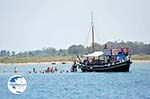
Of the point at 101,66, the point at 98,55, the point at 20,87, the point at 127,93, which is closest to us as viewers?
the point at 20,87

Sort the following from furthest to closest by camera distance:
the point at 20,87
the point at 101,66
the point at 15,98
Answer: the point at 101,66 < the point at 15,98 < the point at 20,87

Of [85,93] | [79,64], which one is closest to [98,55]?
[79,64]

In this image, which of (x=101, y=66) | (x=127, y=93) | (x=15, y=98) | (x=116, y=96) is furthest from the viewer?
(x=101, y=66)

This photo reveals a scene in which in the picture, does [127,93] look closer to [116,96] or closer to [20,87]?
[116,96]

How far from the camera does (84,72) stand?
110m

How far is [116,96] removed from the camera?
54844 millimetres

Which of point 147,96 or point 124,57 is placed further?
point 124,57

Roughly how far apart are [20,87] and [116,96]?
74.5 ft

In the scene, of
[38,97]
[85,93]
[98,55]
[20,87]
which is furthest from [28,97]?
[98,55]

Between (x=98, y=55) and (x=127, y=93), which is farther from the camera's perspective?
(x=98, y=55)

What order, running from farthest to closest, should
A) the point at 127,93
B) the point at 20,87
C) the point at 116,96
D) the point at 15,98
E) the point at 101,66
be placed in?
the point at 101,66
the point at 127,93
the point at 116,96
the point at 15,98
the point at 20,87

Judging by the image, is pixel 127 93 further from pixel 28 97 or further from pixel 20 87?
pixel 20 87

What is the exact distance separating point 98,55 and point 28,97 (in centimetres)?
5904

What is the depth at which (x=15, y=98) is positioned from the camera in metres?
51.3
